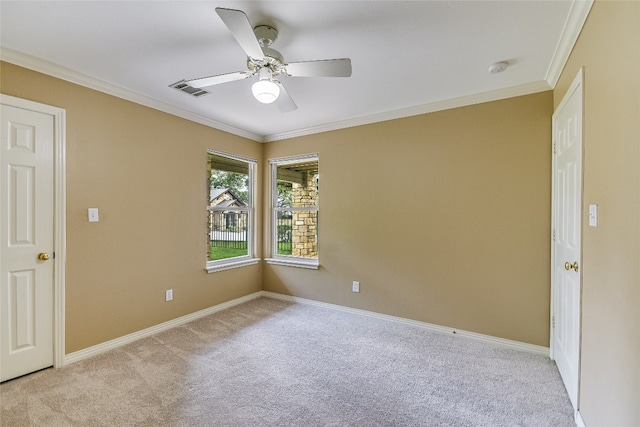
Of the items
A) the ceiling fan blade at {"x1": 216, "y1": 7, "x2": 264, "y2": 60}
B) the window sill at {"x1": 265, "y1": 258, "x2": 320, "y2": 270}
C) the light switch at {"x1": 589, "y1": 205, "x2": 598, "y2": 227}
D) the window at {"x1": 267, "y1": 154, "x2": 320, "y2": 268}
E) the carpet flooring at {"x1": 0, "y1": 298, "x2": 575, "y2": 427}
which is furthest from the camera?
the window at {"x1": 267, "y1": 154, "x2": 320, "y2": 268}

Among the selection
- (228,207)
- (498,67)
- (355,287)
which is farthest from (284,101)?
(355,287)

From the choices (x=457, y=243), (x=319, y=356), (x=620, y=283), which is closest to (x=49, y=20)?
(x=319, y=356)

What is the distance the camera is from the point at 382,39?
198 cm

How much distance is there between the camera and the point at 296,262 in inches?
163

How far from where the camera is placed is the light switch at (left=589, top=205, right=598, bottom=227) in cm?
152

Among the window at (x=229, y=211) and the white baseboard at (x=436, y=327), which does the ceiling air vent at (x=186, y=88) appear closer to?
the window at (x=229, y=211)

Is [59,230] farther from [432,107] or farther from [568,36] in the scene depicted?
[568,36]

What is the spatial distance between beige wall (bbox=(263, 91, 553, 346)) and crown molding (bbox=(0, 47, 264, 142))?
4.97 ft

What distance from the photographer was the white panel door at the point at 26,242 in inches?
84.2

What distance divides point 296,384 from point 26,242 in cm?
235

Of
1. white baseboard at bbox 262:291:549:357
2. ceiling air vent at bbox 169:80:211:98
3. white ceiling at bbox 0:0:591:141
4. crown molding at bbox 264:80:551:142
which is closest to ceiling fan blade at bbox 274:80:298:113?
white ceiling at bbox 0:0:591:141

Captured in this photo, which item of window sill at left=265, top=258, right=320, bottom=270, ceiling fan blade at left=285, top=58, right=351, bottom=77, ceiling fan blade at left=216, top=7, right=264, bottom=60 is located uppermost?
ceiling fan blade at left=216, top=7, right=264, bottom=60

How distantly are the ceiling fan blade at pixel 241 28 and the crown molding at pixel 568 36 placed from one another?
1.78 meters

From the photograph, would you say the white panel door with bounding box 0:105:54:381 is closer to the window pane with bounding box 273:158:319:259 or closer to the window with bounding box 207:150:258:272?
the window with bounding box 207:150:258:272
